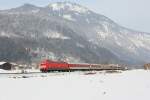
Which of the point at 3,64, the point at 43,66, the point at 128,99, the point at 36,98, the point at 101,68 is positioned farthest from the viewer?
the point at 3,64

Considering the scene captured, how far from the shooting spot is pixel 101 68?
416ft

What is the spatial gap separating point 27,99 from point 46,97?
1507mm

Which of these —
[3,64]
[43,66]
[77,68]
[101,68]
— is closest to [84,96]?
[43,66]

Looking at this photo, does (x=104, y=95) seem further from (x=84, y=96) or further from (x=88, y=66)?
(x=88, y=66)

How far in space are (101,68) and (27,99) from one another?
106m

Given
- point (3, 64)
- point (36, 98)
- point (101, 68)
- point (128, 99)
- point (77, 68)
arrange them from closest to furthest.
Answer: point (128, 99), point (36, 98), point (77, 68), point (101, 68), point (3, 64)

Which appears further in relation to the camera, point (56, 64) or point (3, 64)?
point (3, 64)

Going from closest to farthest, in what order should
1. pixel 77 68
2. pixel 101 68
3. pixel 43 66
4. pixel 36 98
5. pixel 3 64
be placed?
pixel 36 98 < pixel 43 66 < pixel 77 68 < pixel 101 68 < pixel 3 64

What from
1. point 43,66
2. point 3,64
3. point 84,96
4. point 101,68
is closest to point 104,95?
point 84,96

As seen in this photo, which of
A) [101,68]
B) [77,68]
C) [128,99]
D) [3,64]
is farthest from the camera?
[3,64]

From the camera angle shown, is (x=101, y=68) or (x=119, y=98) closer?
(x=119, y=98)

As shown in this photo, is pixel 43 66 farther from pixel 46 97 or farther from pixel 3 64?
pixel 46 97

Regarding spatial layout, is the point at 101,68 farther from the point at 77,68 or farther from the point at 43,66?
the point at 43,66

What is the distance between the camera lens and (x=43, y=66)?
324ft
